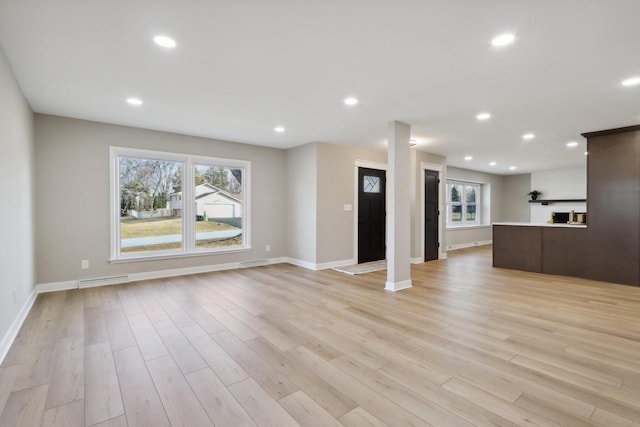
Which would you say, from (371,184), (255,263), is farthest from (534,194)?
(255,263)

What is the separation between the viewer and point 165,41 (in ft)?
7.64


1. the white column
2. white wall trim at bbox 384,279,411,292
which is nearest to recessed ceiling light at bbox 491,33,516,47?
the white column

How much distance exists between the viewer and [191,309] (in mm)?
3449

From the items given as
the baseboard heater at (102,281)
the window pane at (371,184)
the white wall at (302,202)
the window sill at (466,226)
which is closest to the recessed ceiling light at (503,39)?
the white wall at (302,202)

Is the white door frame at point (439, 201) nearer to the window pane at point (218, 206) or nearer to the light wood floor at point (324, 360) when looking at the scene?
the light wood floor at point (324, 360)

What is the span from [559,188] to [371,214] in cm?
685

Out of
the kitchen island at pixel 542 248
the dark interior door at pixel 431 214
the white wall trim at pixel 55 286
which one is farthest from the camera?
the dark interior door at pixel 431 214

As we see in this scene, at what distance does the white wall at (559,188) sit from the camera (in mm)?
8836

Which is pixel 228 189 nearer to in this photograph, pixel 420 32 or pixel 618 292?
pixel 420 32

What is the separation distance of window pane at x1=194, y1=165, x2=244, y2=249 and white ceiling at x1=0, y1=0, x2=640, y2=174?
1252 millimetres

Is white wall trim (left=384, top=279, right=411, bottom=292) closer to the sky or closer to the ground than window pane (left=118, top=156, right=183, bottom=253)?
closer to the ground

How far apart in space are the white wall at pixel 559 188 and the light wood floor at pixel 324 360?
20.1ft

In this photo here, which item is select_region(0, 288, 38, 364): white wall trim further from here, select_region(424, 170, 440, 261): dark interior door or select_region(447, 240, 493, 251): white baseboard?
select_region(447, 240, 493, 251): white baseboard

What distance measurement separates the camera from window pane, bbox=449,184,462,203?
9383 mm
